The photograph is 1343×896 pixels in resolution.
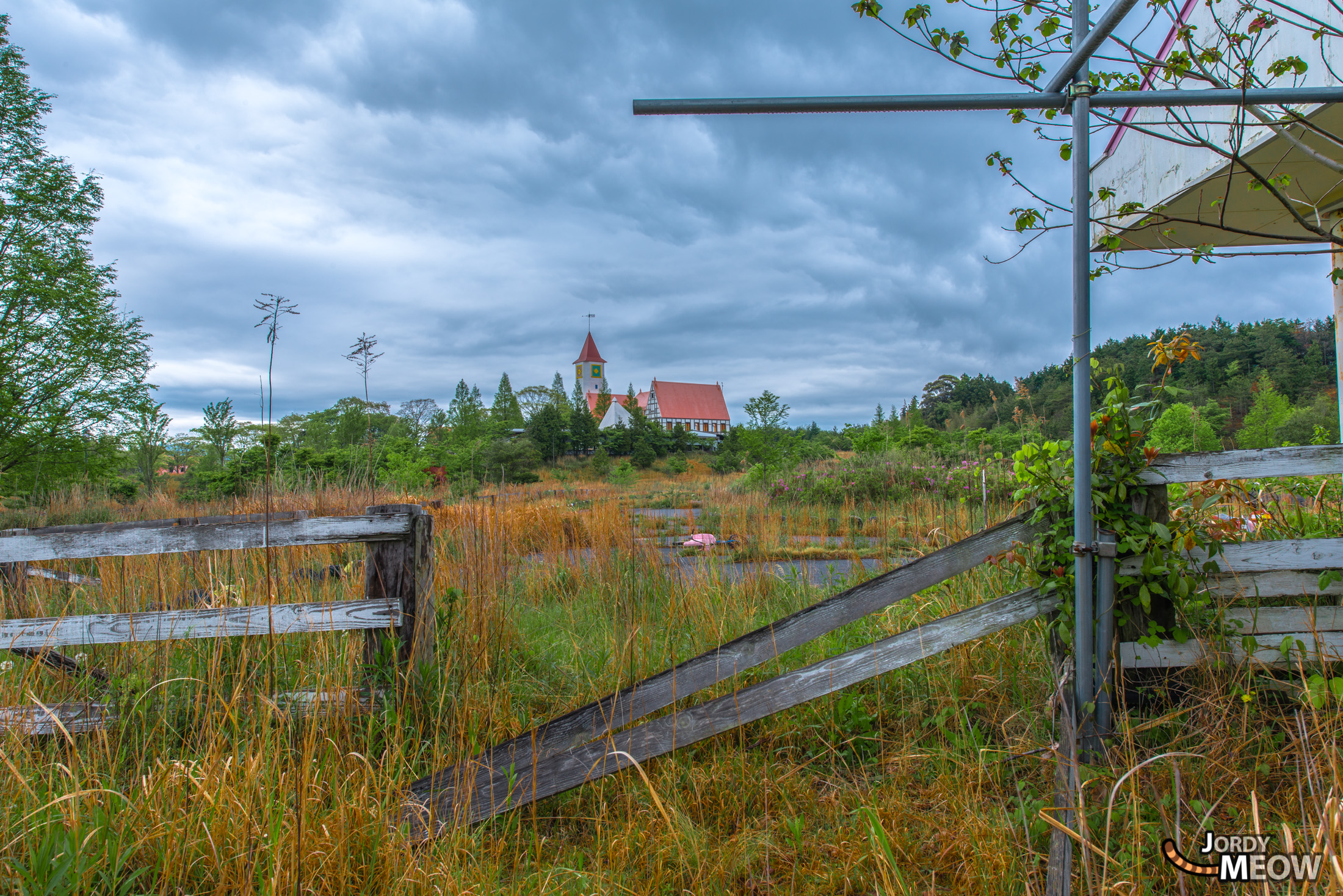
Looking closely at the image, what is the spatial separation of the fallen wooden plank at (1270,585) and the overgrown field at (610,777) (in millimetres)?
266

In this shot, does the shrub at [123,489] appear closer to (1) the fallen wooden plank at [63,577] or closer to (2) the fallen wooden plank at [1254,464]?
(1) the fallen wooden plank at [63,577]

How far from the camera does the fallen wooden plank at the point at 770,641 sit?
2.17 metres

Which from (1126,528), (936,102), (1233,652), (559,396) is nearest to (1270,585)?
(1233,652)

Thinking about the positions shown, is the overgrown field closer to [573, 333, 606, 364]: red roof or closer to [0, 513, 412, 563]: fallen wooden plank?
[0, 513, 412, 563]: fallen wooden plank

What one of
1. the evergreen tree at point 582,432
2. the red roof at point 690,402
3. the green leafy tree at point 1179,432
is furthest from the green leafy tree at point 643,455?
the red roof at point 690,402

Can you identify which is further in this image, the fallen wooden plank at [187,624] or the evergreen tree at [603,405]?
the evergreen tree at [603,405]

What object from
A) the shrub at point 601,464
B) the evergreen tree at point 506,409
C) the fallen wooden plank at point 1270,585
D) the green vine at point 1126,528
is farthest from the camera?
the evergreen tree at point 506,409

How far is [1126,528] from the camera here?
1.96 metres

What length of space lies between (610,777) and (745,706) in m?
0.63

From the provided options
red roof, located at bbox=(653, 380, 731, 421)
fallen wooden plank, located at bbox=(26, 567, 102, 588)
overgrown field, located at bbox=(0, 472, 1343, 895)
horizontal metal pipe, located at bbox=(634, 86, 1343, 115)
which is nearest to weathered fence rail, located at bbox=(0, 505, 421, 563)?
overgrown field, located at bbox=(0, 472, 1343, 895)

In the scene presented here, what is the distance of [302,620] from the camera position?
2287 millimetres

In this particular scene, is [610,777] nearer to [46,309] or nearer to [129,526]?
[129,526]

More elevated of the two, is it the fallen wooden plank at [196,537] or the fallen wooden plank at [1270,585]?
the fallen wooden plank at [196,537]

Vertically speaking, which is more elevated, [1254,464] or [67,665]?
[1254,464]
